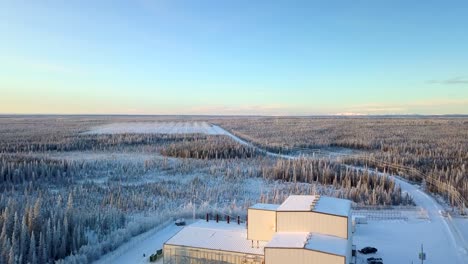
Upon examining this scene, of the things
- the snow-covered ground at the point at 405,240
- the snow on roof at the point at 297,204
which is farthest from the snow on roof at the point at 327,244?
the snow-covered ground at the point at 405,240

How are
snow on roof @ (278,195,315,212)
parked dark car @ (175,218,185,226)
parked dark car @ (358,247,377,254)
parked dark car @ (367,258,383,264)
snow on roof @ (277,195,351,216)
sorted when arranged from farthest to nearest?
parked dark car @ (175,218,185,226) → parked dark car @ (358,247,377,254) → parked dark car @ (367,258,383,264) → snow on roof @ (278,195,315,212) → snow on roof @ (277,195,351,216)

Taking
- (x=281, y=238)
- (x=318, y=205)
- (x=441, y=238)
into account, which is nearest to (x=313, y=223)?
(x=318, y=205)

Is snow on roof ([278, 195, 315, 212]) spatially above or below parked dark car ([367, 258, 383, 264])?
above

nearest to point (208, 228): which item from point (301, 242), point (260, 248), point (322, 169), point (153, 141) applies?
point (260, 248)

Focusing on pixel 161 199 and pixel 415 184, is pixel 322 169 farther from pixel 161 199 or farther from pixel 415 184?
pixel 161 199

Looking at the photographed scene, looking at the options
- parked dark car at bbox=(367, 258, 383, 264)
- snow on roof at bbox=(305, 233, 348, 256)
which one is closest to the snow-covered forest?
parked dark car at bbox=(367, 258, 383, 264)

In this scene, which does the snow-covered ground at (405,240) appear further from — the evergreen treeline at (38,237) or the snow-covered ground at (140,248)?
the evergreen treeline at (38,237)

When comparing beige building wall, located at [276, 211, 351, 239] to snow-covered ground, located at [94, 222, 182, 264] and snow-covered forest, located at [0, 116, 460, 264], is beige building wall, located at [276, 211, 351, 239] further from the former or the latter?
snow-covered forest, located at [0, 116, 460, 264]

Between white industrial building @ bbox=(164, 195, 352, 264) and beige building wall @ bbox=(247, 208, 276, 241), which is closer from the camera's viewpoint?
white industrial building @ bbox=(164, 195, 352, 264)

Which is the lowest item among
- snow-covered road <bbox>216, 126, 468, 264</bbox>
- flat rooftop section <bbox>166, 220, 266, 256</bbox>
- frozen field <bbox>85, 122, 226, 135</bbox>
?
snow-covered road <bbox>216, 126, 468, 264</bbox>

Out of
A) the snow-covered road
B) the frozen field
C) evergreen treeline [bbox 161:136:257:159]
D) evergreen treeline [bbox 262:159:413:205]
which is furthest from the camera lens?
the frozen field
